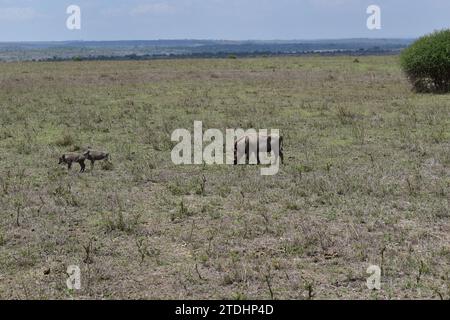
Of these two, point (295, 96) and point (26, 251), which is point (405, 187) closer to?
point (26, 251)

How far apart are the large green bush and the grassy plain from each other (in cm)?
1288

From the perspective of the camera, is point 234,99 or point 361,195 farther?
point 234,99

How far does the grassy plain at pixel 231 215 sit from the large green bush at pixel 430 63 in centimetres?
1288

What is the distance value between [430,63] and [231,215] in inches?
1031

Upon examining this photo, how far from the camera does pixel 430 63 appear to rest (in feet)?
104

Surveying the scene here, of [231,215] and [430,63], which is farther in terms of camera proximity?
[430,63]

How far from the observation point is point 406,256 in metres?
7.43

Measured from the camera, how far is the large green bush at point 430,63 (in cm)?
Result: 3173

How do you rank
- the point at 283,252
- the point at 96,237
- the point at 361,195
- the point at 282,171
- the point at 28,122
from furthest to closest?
the point at 28,122
the point at 282,171
the point at 361,195
the point at 96,237
the point at 283,252

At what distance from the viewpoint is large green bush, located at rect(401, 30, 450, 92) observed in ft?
104

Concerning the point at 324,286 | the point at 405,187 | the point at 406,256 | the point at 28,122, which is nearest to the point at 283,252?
the point at 324,286

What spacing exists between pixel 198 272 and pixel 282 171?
5.86 meters

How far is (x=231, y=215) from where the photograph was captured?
9547mm

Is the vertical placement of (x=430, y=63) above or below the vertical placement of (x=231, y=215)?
above
